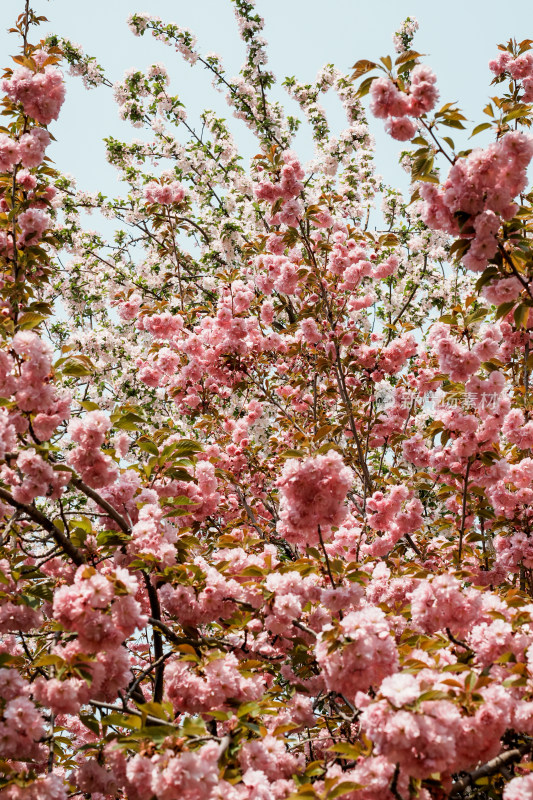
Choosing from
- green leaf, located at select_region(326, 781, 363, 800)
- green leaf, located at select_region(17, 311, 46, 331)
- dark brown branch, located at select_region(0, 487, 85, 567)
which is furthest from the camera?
green leaf, located at select_region(17, 311, 46, 331)

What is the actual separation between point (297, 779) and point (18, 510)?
154 centimetres

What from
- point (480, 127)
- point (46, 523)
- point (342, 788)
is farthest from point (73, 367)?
point (480, 127)

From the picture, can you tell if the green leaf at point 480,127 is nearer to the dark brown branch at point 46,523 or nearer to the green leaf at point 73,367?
the green leaf at point 73,367

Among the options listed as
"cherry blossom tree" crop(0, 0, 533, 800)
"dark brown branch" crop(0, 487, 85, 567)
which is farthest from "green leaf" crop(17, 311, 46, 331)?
"dark brown branch" crop(0, 487, 85, 567)

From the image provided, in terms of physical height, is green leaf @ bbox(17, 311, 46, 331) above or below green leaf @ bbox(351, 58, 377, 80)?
below

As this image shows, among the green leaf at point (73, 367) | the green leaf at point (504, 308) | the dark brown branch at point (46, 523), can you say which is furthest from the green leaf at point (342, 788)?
the green leaf at point (504, 308)

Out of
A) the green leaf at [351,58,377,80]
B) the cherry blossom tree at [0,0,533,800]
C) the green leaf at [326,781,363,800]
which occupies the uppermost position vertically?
the green leaf at [351,58,377,80]

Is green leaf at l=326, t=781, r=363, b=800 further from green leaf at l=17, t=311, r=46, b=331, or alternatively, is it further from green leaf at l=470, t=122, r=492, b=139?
green leaf at l=470, t=122, r=492, b=139

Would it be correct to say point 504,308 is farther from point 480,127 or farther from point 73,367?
point 73,367

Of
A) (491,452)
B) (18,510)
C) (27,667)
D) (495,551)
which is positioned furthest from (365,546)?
(18,510)

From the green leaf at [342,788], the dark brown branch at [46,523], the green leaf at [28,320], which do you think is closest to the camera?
the green leaf at [342,788]

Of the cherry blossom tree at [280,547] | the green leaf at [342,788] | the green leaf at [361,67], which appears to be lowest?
the green leaf at [342,788]

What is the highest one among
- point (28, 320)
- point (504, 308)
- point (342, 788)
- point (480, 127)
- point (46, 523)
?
point (480, 127)

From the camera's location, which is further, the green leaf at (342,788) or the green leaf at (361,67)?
the green leaf at (361,67)
